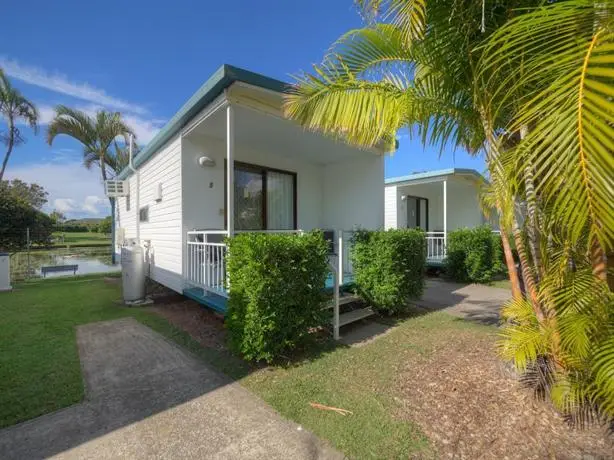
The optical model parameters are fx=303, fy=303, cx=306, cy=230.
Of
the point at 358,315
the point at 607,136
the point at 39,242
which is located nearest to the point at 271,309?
the point at 358,315

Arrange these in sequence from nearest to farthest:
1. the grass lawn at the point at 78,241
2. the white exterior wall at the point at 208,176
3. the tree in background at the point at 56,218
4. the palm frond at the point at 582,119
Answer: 1. the palm frond at the point at 582,119
2. the white exterior wall at the point at 208,176
3. the tree in background at the point at 56,218
4. the grass lawn at the point at 78,241

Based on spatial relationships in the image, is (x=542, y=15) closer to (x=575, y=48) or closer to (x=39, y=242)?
(x=575, y=48)

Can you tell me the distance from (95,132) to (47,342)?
12.7 metres

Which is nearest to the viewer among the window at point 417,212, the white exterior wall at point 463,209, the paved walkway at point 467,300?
the paved walkway at point 467,300

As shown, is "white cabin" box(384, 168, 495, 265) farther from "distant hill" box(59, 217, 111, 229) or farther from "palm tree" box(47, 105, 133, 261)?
"distant hill" box(59, 217, 111, 229)

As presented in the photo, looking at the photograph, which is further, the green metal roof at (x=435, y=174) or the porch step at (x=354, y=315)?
the green metal roof at (x=435, y=174)

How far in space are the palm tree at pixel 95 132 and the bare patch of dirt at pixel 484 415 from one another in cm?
1401

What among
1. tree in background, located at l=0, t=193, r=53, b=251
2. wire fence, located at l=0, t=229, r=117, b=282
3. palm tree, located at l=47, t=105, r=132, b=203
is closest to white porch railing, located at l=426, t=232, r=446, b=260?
wire fence, located at l=0, t=229, r=117, b=282

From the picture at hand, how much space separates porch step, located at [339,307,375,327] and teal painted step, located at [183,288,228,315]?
181cm

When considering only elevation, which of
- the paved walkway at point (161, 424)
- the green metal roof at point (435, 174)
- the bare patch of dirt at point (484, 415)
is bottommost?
the paved walkway at point (161, 424)

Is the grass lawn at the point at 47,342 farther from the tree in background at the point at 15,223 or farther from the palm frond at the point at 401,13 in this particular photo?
the tree in background at the point at 15,223

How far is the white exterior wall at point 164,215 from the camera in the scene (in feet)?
19.3

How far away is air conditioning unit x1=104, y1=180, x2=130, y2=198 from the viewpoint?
30.3 ft

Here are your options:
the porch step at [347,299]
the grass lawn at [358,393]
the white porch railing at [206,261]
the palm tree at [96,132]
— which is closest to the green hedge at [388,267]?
the porch step at [347,299]
